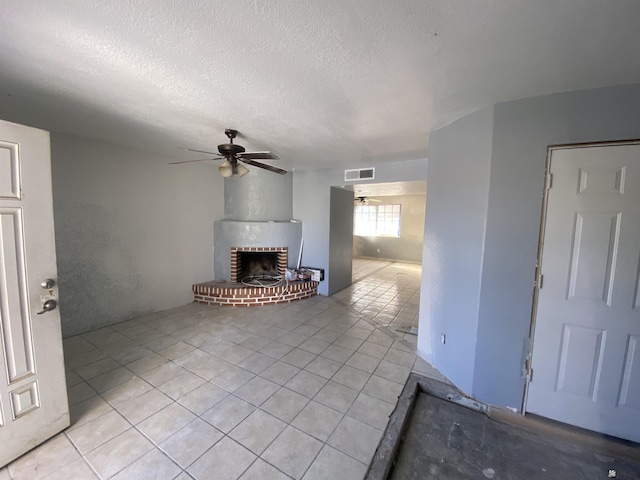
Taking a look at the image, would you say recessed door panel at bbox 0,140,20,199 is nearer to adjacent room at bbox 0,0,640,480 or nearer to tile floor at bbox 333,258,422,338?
adjacent room at bbox 0,0,640,480

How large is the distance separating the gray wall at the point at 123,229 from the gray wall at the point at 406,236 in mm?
5915

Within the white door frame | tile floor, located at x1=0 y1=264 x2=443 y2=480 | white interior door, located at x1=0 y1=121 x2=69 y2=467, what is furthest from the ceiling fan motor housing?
the white door frame

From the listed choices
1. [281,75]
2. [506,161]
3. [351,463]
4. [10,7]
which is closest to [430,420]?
[351,463]

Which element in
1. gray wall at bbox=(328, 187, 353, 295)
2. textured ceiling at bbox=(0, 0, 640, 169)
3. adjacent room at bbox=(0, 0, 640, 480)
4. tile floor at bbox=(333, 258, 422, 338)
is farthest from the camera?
gray wall at bbox=(328, 187, 353, 295)

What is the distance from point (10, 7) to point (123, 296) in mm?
3183

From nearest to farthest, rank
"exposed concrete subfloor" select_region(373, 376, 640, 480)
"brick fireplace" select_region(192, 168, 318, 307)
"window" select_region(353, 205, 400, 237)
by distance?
"exposed concrete subfloor" select_region(373, 376, 640, 480) < "brick fireplace" select_region(192, 168, 318, 307) < "window" select_region(353, 205, 400, 237)

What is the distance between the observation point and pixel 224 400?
77.5 inches

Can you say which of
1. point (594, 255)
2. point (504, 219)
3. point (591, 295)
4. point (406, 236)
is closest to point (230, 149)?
point (504, 219)

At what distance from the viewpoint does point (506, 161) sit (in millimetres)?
1867

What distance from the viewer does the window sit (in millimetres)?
8500

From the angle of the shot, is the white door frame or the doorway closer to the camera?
the white door frame

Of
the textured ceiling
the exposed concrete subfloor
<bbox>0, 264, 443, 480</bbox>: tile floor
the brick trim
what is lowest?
the exposed concrete subfloor

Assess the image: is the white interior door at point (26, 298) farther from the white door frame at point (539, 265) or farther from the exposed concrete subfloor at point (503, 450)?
the white door frame at point (539, 265)

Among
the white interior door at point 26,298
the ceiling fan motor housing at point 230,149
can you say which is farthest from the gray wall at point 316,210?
the white interior door at point 26,298
